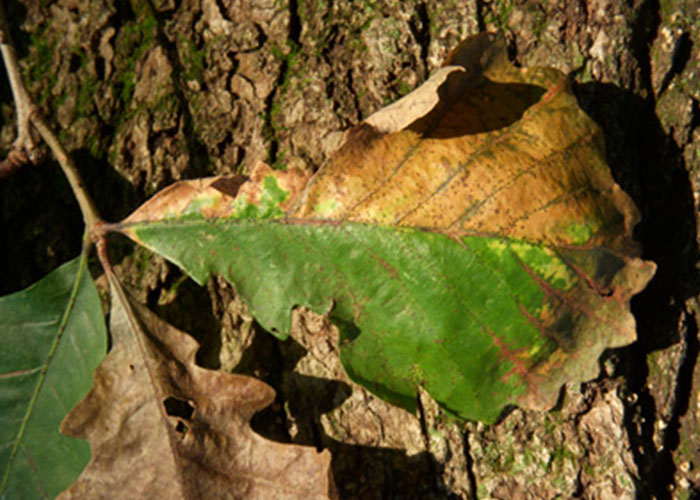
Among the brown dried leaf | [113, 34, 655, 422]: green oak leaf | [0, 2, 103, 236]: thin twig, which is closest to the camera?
[113, 34, 655, 422]: green oak leaf

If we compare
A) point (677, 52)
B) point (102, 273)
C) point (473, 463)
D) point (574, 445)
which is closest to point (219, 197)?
point (102, 273)

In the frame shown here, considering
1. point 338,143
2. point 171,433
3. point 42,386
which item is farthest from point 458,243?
point 42,386

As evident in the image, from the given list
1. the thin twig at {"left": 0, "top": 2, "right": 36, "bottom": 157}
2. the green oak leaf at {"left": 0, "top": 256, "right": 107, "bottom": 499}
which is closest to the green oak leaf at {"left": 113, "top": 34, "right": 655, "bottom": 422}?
the green oak leaf at {"left": 0, "top": 256, "right": 107, "bottom": 499}

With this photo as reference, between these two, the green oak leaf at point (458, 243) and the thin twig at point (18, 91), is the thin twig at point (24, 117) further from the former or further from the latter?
the green oak leaf at point (458, 243)

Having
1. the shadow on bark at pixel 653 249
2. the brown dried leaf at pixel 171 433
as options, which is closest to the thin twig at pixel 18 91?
the brown dried leaf at pixel 171 433

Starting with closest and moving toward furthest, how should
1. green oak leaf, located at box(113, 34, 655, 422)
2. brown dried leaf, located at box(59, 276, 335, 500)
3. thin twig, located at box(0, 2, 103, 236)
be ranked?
1. green oak leaf, located at box(113, 34, 655, 422)
2. brown dried leaf, located at box(59, 276, 335, 500)
3. thin twig, located at box(0, 2, 103, 236)

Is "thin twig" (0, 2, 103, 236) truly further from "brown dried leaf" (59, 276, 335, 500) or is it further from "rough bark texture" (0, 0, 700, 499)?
"brown dried leaf" (59, 276, 335, 500)

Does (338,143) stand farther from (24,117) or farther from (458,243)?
(24,117)
